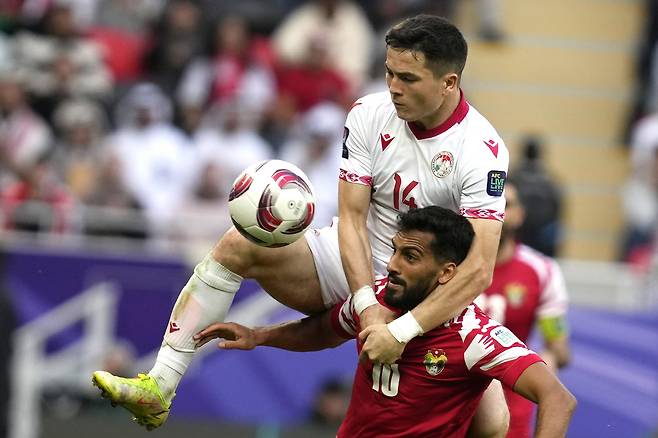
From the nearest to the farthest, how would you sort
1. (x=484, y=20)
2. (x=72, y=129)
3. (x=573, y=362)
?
(x=573, y=362), (x=72, y=129), (x=484, y=20)

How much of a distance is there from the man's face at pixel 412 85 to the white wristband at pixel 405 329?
92 centimetres

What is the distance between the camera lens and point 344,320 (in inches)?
274

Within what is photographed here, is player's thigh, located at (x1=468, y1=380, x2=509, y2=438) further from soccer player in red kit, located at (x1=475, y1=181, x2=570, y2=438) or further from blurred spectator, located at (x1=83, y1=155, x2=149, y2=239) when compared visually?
blurred spectator, located at (x1=83, y1=155, x2=149, y2=239)

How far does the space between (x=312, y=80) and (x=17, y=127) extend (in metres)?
3.05

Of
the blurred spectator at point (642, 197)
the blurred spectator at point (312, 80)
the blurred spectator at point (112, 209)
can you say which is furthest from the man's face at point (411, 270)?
the blurred spectator at point (312, 80)

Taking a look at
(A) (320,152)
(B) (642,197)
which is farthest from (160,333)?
(B) (642,197)

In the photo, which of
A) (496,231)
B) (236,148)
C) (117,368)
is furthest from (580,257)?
(496,231)

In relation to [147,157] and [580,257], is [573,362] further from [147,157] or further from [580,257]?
[147,157]

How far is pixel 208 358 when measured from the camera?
13062 millimetres

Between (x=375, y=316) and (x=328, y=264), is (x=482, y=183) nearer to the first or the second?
(x=375, y=316)

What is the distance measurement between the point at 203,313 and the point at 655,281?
727cm

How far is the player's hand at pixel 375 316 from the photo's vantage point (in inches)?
255

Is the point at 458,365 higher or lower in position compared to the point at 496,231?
lower

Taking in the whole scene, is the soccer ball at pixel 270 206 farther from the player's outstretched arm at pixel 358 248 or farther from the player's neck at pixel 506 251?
the player's neck at pixel 506 251
